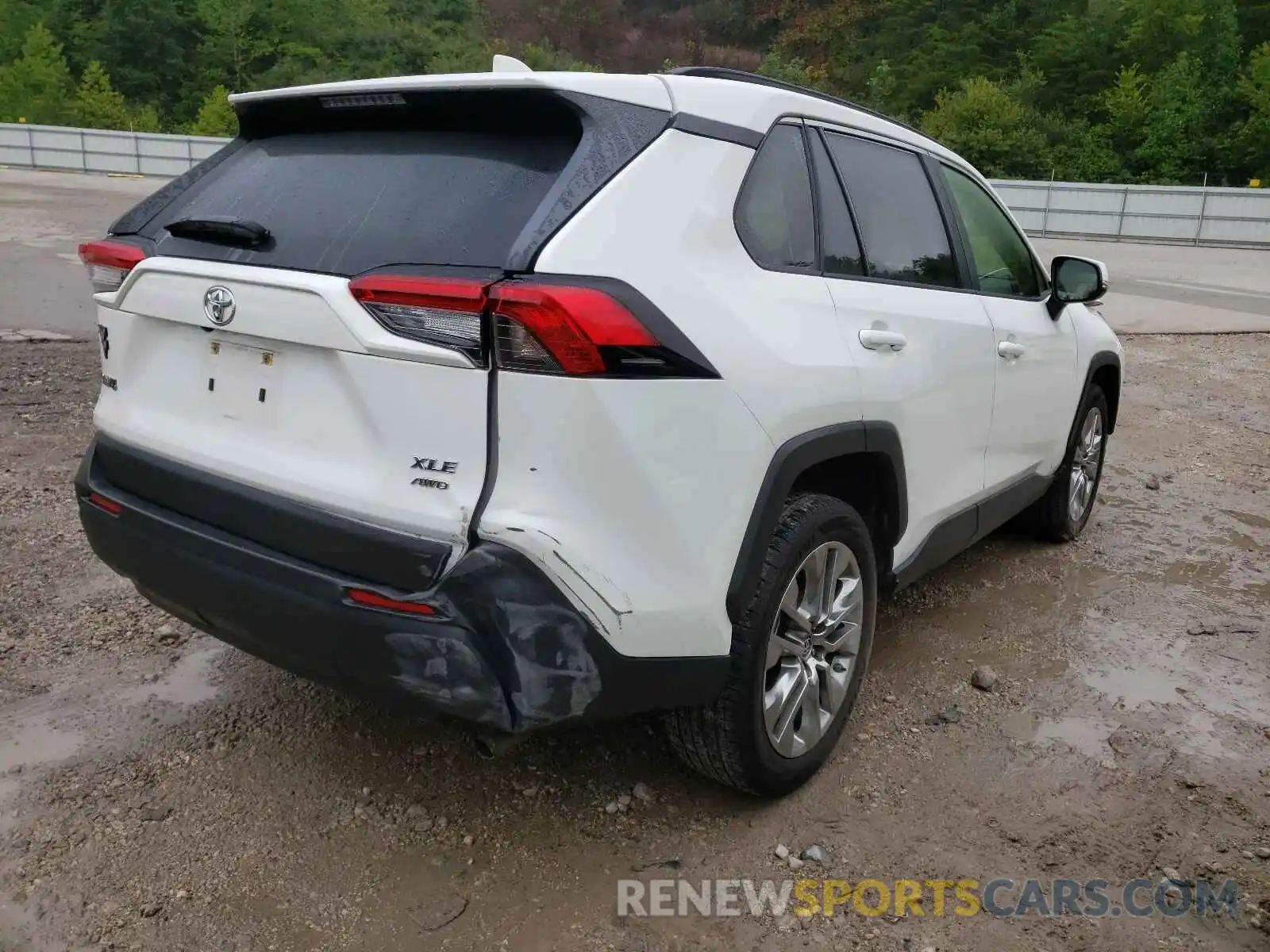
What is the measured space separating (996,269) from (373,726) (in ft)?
9.16

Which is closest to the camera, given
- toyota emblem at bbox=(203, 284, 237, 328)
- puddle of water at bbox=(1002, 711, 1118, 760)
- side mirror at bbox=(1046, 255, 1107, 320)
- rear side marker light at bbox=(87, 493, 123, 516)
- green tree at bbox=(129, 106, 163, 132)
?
toyota emblem at bbox=(203, 284, 237, 328)

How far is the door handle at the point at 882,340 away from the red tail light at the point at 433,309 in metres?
1.21

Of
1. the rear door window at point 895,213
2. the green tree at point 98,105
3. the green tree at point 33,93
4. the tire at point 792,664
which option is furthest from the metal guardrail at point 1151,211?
the green tree at point 33,93

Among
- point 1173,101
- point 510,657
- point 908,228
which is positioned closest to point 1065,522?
point 908,228

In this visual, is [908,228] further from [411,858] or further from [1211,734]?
[411,858]

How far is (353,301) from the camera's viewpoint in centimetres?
203

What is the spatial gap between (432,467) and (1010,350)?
2.44m

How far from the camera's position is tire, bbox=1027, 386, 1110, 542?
463cm

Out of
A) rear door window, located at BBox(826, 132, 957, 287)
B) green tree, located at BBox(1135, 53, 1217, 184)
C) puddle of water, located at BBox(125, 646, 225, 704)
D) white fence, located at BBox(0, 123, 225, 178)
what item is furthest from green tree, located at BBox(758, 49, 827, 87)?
puddle of water, located at BBox(125, 646, 225, 704)

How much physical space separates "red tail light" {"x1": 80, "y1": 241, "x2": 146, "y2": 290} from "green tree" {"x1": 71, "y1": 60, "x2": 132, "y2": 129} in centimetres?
Answer: 5284

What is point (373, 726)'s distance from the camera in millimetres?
3002

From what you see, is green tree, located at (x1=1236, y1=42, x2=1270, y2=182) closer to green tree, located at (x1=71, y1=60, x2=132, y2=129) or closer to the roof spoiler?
the roof spoiler

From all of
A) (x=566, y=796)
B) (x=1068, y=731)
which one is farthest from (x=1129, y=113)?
(x=566, y=796)

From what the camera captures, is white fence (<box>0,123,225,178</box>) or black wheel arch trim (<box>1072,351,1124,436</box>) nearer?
black wheel arch trim (<box>1072,351,1124,436</box>)
